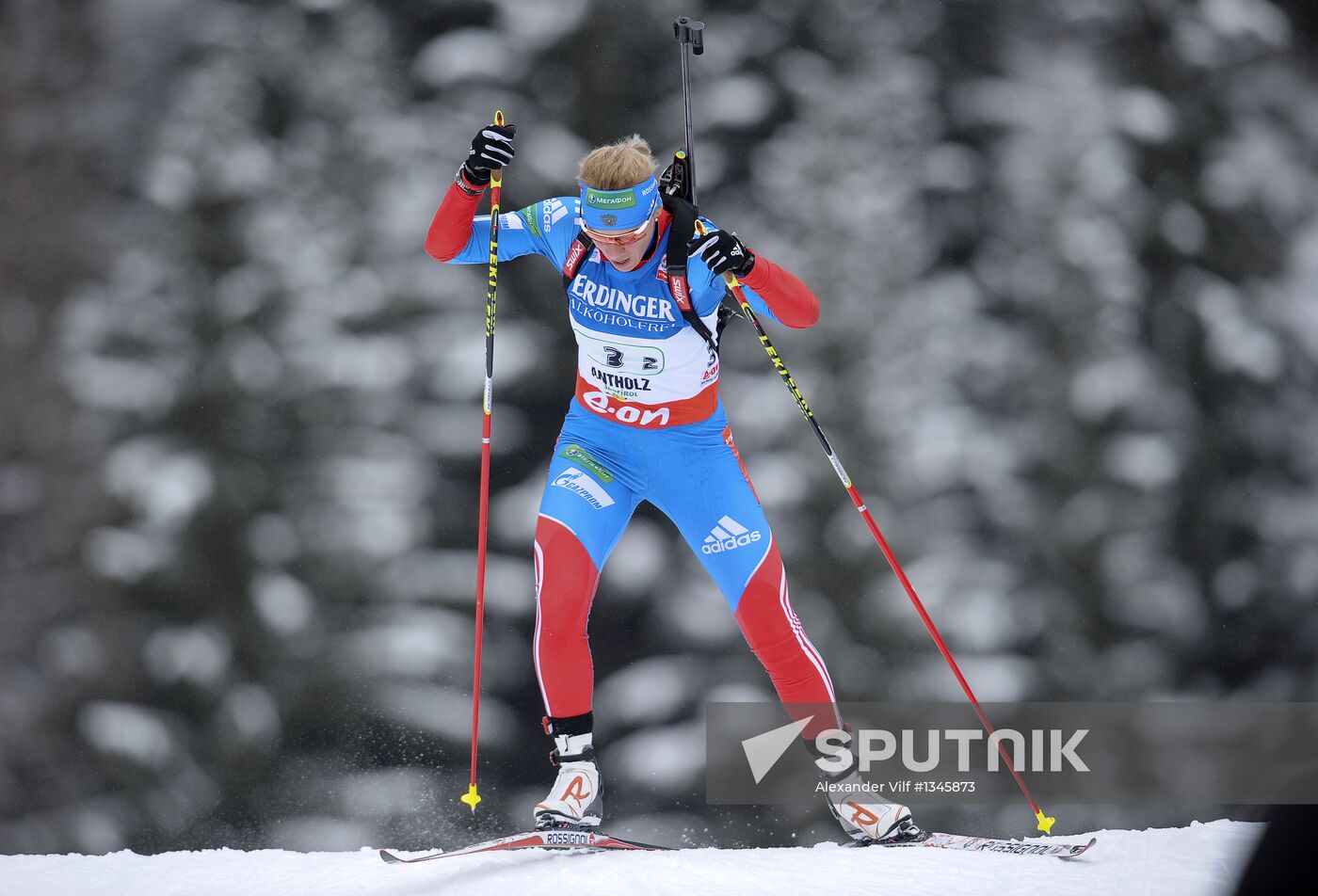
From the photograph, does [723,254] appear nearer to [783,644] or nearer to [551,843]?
[783,644]

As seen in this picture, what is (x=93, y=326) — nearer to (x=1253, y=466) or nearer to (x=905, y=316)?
(x=905, y=316)

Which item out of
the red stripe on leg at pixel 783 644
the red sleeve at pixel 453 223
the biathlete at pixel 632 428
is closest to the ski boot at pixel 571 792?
the biathlete at pixel 632 428

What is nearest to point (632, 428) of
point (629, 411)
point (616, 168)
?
point (629, 411)

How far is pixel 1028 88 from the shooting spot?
3.64 meters

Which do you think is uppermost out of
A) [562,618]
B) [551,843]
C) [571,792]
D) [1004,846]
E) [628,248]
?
[628,248]

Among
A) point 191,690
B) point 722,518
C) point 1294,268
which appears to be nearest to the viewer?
point 722,518

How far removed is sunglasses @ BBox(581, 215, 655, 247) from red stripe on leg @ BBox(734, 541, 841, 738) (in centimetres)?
86

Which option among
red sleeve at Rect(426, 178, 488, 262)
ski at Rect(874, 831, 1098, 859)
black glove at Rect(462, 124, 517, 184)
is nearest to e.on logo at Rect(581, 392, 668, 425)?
red sleeve at Rect(426, 178, 488, 262)

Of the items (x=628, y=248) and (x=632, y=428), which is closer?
(x=628, y=248)

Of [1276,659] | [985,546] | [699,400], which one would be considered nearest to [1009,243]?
[985,546]

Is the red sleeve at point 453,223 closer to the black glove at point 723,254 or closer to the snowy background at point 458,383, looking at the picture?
the black glove at point 723,254

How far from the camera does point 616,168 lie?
2600mm

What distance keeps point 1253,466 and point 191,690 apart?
3611 millimetres

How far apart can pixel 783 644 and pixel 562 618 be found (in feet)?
1.88
